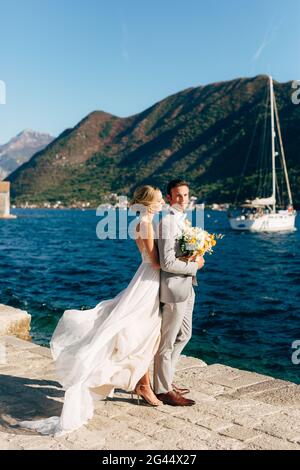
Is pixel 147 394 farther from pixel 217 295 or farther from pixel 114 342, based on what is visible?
pixel 217 295

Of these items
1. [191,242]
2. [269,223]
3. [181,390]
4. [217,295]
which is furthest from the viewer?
[269,223]

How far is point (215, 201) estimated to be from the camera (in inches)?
6732

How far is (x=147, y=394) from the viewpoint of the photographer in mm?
5586

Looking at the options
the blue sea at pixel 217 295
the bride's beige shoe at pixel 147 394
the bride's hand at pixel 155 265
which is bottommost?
the blue sea at pixel 217 295

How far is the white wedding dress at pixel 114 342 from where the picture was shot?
516 centimetres

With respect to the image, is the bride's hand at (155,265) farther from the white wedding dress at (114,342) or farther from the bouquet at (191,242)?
the bouquet at (191,242)

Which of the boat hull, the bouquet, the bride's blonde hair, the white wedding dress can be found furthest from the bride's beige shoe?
the boat hull

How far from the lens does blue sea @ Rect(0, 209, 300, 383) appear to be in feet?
40.4

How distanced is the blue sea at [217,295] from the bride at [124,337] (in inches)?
234

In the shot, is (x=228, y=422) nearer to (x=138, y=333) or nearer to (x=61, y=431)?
(x=138, y=333)

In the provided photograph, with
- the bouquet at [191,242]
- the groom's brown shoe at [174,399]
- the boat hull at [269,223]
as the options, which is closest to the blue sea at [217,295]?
the groom's brown shoe at [174,399]

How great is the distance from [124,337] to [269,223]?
6093 centimetres

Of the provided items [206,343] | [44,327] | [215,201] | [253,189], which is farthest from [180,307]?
[215,201]

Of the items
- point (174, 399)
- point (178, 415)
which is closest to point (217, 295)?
point (174, 399)
